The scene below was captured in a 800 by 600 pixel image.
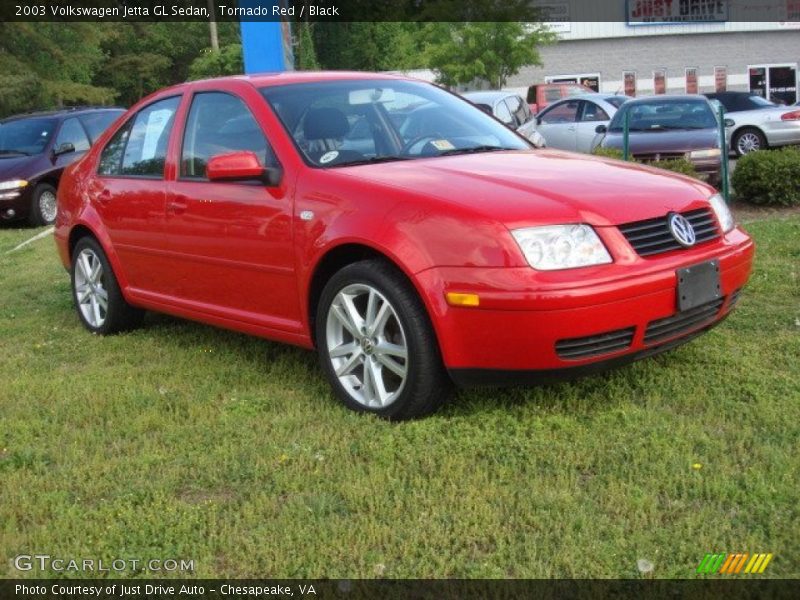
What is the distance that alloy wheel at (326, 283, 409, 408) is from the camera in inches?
164

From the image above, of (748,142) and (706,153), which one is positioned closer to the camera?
(706,153)

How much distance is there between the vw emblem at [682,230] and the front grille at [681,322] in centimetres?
28

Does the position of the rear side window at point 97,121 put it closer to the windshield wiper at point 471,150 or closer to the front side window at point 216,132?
the front side window at point 216,132

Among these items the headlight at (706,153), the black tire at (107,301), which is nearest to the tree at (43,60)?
the headlight at (706,153)

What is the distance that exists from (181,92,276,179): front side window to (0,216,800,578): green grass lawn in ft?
3.63

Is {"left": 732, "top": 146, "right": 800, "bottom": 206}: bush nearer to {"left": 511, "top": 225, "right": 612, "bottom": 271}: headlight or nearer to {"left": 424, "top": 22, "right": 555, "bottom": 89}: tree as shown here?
{"left": 511, "top": 225, "right": 612, "bottom": 271}: headlight

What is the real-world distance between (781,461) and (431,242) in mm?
1537

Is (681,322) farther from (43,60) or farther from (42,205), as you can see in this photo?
(43,60)

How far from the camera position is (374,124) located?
4.92m

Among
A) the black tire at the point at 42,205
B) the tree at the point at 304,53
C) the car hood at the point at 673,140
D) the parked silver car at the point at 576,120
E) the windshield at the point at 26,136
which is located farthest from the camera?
the tree at the point at 304,53

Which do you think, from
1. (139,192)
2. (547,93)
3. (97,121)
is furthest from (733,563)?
(547,93)

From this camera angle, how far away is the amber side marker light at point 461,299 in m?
3.80

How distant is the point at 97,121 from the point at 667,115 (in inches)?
321

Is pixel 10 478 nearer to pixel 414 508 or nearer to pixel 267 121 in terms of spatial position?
pixel 414 508
